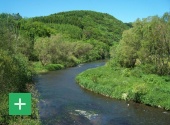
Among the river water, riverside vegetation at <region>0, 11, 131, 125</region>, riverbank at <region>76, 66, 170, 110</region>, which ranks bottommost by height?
the river water

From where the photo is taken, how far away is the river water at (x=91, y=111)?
109 feet

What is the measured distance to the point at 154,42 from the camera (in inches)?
2223

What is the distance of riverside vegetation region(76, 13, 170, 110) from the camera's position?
1704 inches

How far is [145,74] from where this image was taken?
57.2 m

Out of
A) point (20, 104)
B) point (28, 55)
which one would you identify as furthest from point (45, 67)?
point (20, 104)

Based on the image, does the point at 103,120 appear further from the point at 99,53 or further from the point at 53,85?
the point at 99,53

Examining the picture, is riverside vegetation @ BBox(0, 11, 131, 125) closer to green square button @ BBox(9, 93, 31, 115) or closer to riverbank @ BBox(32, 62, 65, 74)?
riverbank @ BBox(32, 62, 65, 74)

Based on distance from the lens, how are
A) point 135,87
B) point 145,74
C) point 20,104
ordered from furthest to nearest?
1. point 145,74
2. point 135,87
3. point 20,104

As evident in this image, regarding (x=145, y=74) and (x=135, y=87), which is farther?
(x=145, y=74)

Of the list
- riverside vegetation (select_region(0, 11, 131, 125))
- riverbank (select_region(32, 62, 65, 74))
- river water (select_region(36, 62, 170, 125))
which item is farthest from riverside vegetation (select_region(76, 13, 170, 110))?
riverbank (select_region(32, 62, 65, 74))

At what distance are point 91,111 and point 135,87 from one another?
33.4 ft

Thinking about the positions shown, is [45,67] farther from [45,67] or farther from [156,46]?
[156,46]

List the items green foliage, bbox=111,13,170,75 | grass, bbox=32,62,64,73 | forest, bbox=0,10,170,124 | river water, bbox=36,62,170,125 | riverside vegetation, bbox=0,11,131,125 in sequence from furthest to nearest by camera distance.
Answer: grass, bbox=32,62,64,73, green foliage, bbox=111,13,170,75, river water, bbox=36,62,170,125, forest, bbox=0,10,170,124, riverside vegetation, bbox=0,11,131,125

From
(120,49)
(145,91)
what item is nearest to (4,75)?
(145,91)
